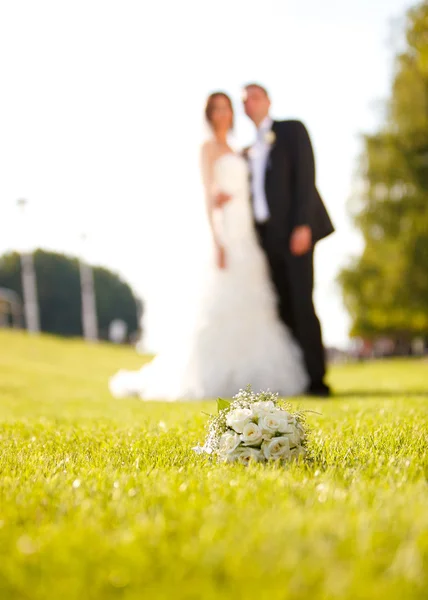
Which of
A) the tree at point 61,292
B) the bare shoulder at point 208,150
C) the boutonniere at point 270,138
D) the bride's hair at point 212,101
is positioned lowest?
the tree at point 61,292

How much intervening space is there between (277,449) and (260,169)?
7.26 meters

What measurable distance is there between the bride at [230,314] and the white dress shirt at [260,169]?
12 centimetres

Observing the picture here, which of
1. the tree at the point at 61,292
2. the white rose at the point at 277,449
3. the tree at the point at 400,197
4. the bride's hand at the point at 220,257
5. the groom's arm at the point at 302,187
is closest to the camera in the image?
the white rose at the point at 277,449

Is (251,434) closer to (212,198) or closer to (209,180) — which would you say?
(212,198)

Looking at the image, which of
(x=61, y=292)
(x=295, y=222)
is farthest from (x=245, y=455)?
(x=61, y=292)

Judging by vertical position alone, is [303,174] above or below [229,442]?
above

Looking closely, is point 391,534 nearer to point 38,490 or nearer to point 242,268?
point 38,490

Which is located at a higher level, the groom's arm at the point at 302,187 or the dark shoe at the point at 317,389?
the groom's arm at the point at 302,187

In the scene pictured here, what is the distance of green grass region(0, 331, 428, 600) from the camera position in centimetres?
203

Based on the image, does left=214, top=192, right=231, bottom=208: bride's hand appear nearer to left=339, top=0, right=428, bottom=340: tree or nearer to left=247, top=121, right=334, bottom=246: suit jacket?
left=247, top=121, right=334, bottom=246: suit jacket

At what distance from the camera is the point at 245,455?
398 centimetres

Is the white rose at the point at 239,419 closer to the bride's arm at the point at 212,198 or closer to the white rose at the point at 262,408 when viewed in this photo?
the white rose at the point at 262,408

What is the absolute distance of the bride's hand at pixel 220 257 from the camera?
10.4 meters

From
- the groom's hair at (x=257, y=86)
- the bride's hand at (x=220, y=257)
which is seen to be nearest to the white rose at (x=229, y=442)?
the bride's hand at (x=220, y=257)
